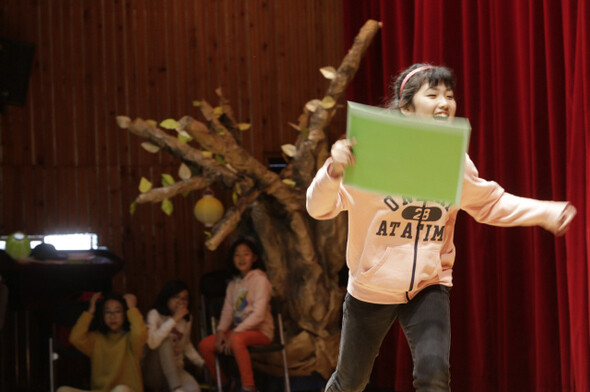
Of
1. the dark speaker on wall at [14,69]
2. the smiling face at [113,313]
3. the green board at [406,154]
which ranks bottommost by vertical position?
the smiling face at [113,313]

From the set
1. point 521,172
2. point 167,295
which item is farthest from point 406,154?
point 167,295

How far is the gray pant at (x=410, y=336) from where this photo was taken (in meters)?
2.39

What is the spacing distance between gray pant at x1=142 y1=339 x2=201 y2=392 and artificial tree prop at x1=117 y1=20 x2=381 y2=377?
0.67 meters

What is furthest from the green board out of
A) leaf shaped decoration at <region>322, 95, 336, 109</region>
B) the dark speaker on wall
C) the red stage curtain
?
the dark speaker on wall

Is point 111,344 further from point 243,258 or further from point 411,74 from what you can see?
point 411,74

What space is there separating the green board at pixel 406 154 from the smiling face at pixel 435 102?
0.48ft

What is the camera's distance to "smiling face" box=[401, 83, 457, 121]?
250 centimetres

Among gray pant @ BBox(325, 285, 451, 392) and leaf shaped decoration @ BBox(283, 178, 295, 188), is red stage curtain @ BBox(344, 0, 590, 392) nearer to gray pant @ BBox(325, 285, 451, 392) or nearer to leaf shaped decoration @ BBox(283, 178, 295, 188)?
leaf shaped decoration @ BBox(283, 178, 295, 188)

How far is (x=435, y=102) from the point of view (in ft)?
8.24

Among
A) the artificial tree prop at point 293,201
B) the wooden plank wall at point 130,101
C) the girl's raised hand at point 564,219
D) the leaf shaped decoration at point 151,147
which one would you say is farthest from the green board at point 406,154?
the wooden plank wall at point 130,101

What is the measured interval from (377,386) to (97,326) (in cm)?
208

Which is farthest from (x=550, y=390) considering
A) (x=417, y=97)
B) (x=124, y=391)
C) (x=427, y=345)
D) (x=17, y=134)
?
(x=17, y=134)

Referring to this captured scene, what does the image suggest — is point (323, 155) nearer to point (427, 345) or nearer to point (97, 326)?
point (97, 326)

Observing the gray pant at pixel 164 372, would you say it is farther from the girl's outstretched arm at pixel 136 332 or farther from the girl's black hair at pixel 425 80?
the girl's black hair at pixel 425 80
